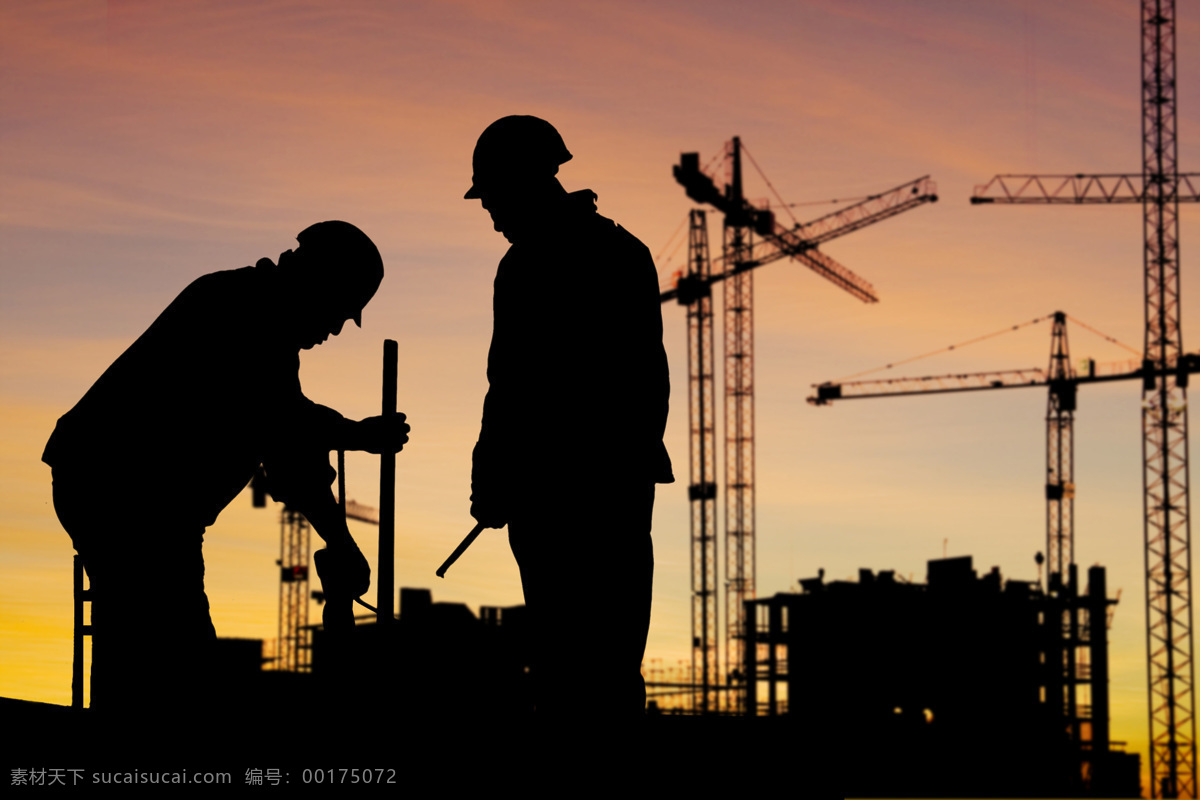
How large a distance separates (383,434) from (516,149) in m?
1.28

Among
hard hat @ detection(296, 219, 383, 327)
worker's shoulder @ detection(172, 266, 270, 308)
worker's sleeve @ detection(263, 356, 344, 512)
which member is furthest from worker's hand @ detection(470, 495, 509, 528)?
worker's shoulder @ detection(172, 266, 270, 308)

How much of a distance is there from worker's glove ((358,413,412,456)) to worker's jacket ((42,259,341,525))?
706mm

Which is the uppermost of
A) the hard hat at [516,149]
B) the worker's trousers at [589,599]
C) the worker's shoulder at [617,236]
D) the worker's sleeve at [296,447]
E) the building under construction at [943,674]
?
the hard hat at [516,149]

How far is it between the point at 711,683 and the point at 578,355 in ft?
300

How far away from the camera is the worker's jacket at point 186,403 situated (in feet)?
15.6

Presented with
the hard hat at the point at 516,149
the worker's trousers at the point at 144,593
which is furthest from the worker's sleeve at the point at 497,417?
the worker's trousers at the point at 144,593

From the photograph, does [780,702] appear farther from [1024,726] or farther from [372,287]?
[372,287]

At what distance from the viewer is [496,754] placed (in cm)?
471

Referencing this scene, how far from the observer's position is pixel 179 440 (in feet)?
15.6

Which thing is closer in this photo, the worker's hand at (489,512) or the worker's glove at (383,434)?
the worker's hand at (489,512)

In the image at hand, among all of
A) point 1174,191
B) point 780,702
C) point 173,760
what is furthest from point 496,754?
point 780,702

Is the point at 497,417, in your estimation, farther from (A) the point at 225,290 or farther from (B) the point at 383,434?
(A) the point at 225,290

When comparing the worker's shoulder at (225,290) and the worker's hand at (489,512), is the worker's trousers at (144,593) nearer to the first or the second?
the worker's shoulder at (225,290)

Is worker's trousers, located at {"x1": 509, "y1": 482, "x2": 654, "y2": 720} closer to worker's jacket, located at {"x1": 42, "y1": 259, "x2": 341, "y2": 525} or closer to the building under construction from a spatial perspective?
worker's jacket, located at {"x1": 42, "y1": 259, "x2": 341, "y2": 525}
